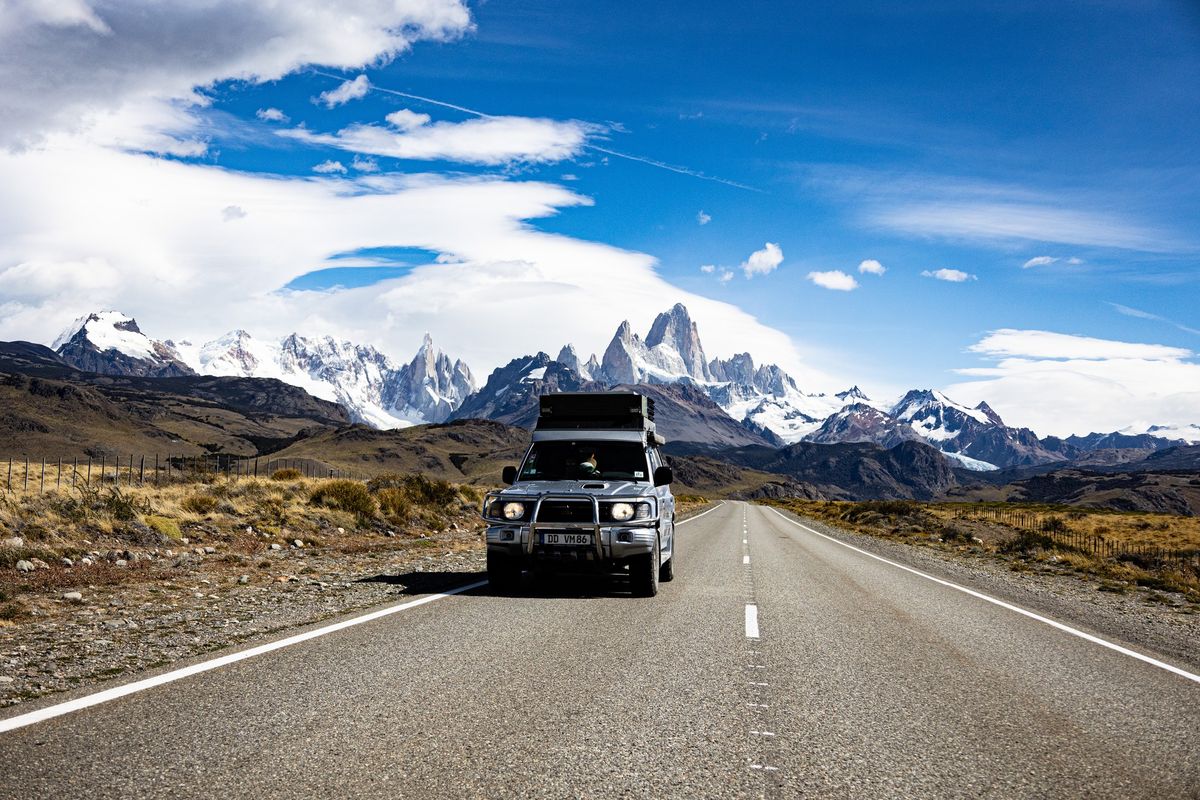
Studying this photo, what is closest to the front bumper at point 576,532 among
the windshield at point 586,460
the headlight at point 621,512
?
the headlight at point 621,512

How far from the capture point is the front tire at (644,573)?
467 inches

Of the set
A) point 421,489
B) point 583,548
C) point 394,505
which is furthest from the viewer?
point 421,489

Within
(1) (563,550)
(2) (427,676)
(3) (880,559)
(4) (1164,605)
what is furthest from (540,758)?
(3) (880,559)

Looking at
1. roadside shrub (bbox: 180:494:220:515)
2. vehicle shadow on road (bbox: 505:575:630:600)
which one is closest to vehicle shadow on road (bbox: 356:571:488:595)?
vehicle shadow on road (bbox: 505:575:630:600)

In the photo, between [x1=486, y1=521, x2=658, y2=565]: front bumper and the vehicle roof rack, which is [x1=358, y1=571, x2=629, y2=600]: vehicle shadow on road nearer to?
[x1=486, y1=521, x2=658, y2=565]: front bumper

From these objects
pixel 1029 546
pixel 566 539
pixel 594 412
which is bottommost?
pixel 1029 546

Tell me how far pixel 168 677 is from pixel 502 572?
5930 millimetres

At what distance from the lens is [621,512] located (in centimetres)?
1178

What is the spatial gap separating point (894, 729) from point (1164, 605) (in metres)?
13.1

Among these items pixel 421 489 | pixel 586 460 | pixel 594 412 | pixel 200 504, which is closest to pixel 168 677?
pixel 586 460

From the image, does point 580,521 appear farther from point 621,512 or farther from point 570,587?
point 570,587

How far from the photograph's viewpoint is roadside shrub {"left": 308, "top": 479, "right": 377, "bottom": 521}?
23.8m

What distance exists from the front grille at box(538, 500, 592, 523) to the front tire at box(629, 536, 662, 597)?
99cm

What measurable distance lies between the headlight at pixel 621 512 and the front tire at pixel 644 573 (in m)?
0.57
